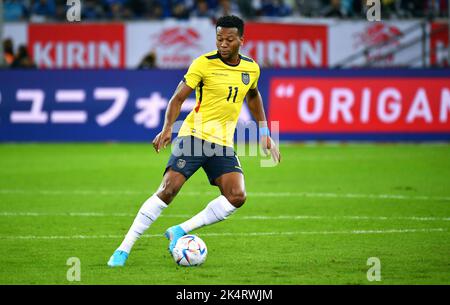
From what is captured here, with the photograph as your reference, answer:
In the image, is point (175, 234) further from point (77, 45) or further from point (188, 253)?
point (77, 45)

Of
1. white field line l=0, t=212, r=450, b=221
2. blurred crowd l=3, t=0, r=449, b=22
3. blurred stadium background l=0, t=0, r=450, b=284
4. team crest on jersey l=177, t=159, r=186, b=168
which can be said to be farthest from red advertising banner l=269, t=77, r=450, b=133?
team crest on jersey l=177, t=159, r=186, b=168

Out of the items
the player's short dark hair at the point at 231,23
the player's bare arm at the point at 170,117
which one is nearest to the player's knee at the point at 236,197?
the player's bare arm at the point at 170,117

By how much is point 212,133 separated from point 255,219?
3.18 meters

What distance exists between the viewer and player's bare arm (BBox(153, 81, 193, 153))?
337 inches

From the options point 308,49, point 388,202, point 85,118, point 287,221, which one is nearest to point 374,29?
point 308,49

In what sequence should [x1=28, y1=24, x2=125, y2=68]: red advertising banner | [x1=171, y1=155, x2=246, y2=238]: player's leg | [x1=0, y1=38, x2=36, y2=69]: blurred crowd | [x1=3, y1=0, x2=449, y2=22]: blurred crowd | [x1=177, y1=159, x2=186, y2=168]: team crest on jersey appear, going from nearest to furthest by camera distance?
1. [x1=177, y1=159, x2=186, y2=168]: team crest on jersey
2. [x1=171, y1=155, x2=246, y2=238]: player's leg
3. [x1=0, y1=38, x2=36, y2=69]: blurred crowd
4. [x1=3, y1=0, x2=449, y2=22]: blurred crowd
5. [x1=28, y1=24, x2=125, y2=68]: red advertising banner

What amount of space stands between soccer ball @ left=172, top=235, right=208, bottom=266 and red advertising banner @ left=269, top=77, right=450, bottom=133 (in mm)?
12760

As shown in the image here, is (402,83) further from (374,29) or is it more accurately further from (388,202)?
(388,202)

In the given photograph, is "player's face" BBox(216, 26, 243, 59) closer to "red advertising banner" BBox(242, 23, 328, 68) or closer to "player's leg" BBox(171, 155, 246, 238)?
"player's leg" BBox(171, 155, 246, 238)

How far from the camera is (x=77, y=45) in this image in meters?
27.5

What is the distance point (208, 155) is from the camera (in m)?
9.05

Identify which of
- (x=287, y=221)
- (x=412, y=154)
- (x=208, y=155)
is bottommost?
(x=412, y=154)
